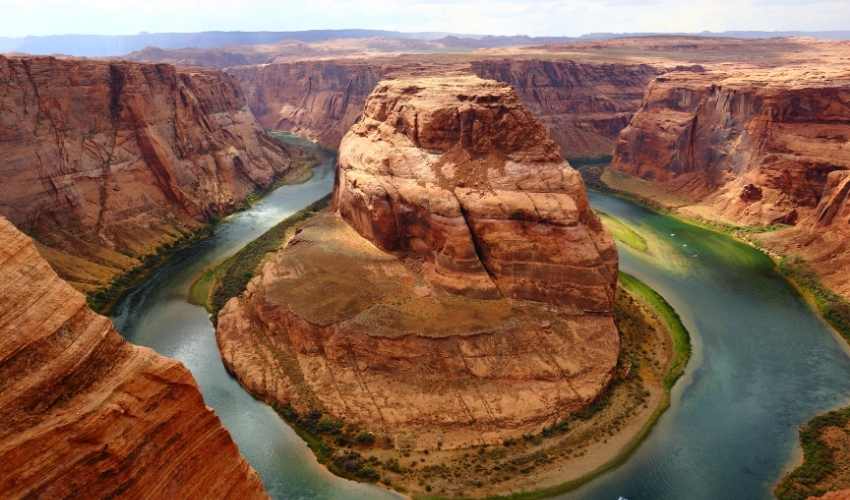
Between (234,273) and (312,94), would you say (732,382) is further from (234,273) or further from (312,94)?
(312,94)

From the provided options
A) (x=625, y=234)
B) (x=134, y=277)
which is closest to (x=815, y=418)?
(x=625, y=234)

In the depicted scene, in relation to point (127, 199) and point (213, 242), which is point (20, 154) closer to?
point (127, 199)

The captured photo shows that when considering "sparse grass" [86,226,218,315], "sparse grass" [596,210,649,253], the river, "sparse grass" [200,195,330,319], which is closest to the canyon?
"sparse grass" [86,226,218,315]

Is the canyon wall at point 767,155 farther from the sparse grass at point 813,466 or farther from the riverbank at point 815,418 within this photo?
the sparse grass at point 813,466

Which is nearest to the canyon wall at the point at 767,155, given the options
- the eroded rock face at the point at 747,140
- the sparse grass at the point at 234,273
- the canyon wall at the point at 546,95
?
the eroded rock face at the point at 747,140

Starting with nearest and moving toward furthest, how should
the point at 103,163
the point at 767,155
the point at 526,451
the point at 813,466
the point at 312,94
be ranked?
the point at 813,466
the point at 526,451
the point at 103,163
the point at 767,155
the point at 312,94
